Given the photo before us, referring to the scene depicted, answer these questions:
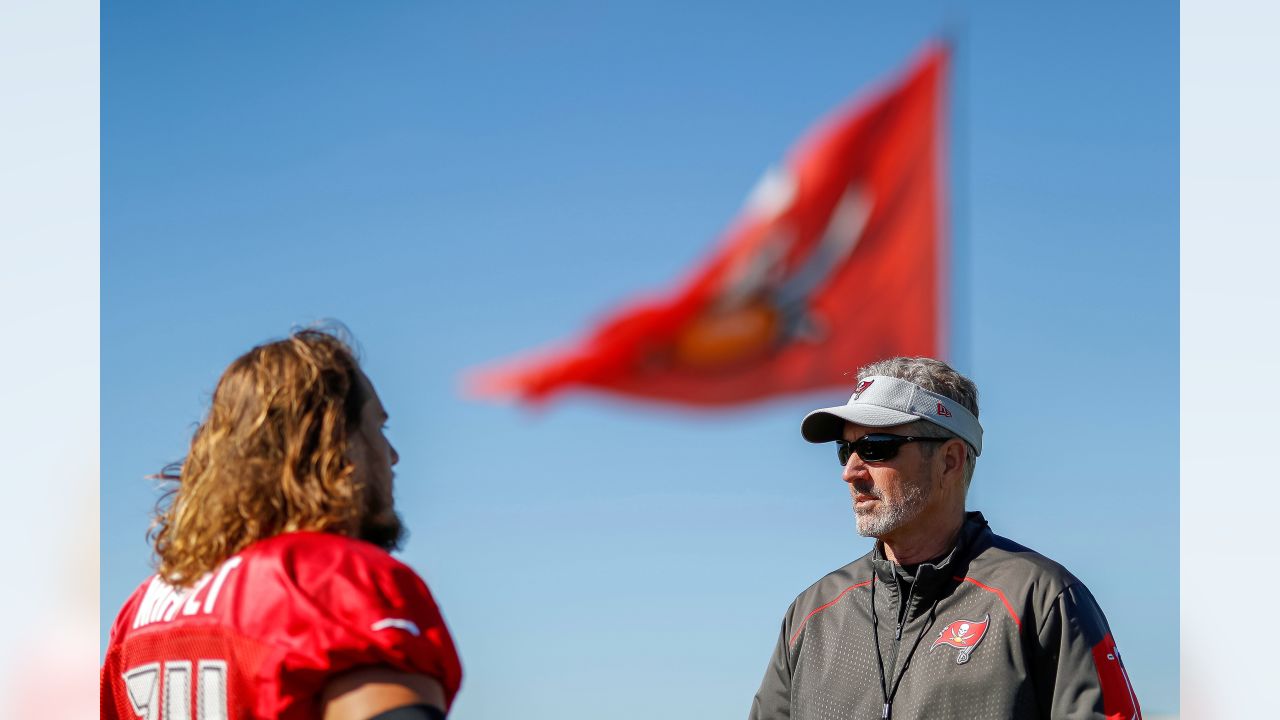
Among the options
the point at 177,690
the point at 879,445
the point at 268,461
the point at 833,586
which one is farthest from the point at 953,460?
the point at 177,690

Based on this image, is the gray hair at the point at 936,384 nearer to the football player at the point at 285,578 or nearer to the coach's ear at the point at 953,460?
the coach's ear at the point at 953,460

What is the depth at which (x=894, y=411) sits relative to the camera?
151 inches

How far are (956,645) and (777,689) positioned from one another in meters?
0.68

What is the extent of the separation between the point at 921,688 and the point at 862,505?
52 cm

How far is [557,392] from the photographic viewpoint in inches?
414

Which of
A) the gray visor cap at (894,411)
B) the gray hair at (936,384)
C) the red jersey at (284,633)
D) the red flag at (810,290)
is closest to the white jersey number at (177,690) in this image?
the red jersey at (284,633)

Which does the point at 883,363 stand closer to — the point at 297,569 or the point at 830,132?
the point at 297,569

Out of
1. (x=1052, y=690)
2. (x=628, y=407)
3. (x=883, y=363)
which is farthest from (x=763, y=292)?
(x=1052, y=690)

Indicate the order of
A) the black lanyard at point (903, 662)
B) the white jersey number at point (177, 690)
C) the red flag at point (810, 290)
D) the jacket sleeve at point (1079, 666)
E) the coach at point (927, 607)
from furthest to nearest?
the red flag at point (810, 290)
the black lanyard at point (903, 662)
the coach at point (927, 607)
the jacket sleeve at point (1079, 666)
the white jersey number at point (177, 690)

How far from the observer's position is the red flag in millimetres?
10570

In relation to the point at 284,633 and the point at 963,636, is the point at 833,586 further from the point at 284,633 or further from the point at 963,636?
the point at 284,633

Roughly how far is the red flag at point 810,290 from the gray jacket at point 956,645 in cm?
629

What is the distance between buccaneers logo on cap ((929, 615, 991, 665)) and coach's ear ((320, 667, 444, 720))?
5.29 feet

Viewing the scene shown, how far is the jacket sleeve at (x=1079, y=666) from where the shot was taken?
330cm
